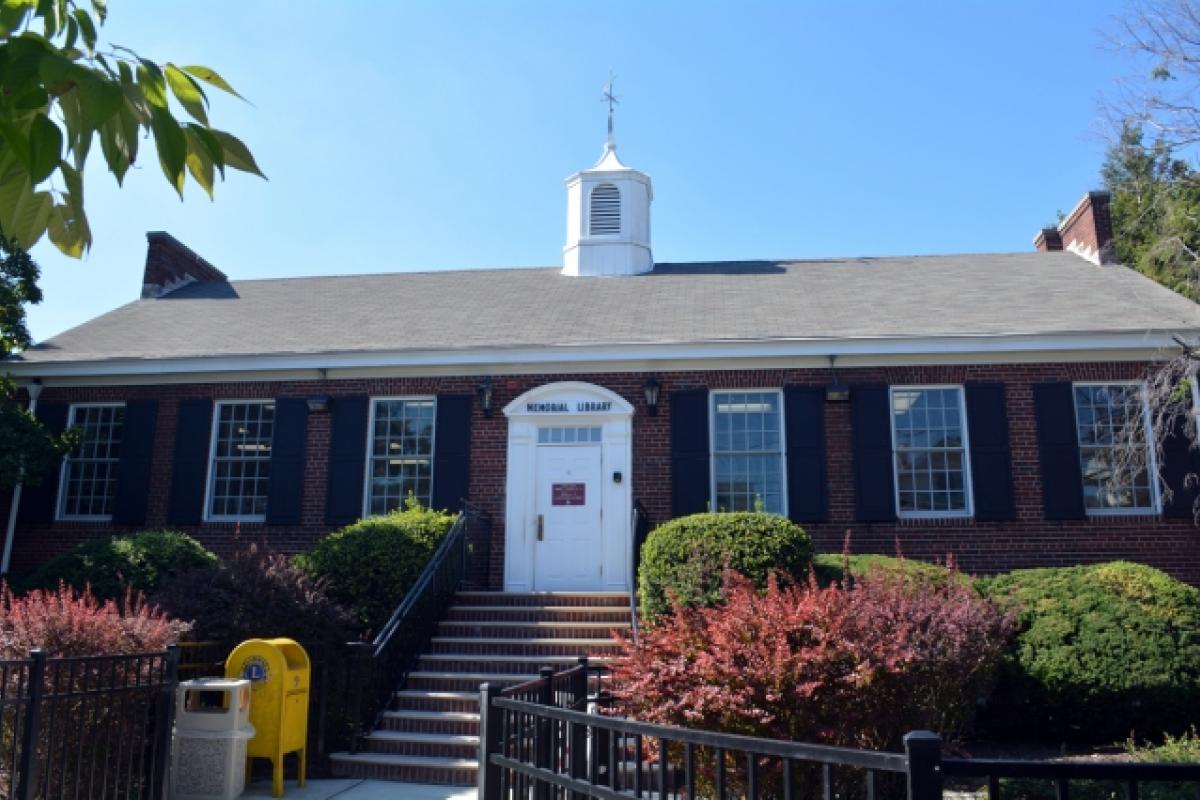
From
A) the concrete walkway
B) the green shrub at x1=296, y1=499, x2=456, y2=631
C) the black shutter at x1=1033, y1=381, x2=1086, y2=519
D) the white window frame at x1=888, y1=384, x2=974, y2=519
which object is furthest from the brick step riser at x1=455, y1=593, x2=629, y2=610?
the black shutter at x1=1033, y1=381, x2=1086, y2=519

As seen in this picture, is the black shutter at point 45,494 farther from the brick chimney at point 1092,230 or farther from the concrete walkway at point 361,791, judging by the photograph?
the brick chimney at point 1092,230

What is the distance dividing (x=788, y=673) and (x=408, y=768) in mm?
4119

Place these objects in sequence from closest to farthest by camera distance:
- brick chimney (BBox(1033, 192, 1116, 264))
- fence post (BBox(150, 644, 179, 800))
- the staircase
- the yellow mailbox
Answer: fence post (BBox(150, 644, 179, 800)) → the yellow mailbox → the staircase → brick chimney (BBox(1033, 192, 1116, 264))

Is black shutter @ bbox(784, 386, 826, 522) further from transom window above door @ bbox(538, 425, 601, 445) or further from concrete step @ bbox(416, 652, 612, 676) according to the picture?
concrete step @ bbox(416, 652, 612, 676)

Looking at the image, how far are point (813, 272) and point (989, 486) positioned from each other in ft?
19.2

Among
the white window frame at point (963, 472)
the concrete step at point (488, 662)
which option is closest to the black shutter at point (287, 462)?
the concrete step at point (488, 662)

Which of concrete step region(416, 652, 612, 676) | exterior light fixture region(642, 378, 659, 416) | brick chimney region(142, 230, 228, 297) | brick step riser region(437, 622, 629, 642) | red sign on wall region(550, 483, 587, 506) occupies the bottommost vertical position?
concrete step region(416, 652, 612, 676)

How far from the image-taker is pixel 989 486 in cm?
1254

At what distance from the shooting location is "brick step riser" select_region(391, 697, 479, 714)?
31.7 feet

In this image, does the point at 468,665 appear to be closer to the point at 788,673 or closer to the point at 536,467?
the point at 536,467

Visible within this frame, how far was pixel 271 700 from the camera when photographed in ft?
26.2

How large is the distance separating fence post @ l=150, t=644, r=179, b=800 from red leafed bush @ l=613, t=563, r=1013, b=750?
322 cm

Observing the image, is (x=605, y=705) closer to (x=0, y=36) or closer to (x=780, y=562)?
(x=780, y=562)

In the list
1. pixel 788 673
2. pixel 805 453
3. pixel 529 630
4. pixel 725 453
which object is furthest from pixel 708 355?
pixel 788 673
